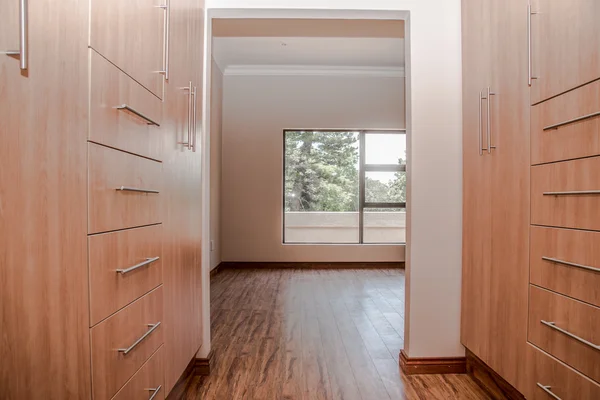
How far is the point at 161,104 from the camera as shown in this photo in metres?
1.51

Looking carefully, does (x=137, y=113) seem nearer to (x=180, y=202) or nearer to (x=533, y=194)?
(x=180, y=202)

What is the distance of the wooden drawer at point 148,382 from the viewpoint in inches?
48.3

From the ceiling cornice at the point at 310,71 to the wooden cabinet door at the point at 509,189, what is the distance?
391 centimetres

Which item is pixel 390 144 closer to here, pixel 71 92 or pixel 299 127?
pixel 299 127

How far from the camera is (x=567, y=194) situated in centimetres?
133

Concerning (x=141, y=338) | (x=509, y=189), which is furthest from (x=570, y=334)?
(x=141, y=338)

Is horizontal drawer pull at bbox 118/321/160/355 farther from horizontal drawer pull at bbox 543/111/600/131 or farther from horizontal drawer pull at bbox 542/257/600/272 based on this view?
horizontal drawer pull at bbox 543/111/600/131

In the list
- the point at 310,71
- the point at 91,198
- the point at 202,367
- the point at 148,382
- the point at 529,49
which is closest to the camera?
the point at 91,198

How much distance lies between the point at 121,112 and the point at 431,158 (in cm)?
155

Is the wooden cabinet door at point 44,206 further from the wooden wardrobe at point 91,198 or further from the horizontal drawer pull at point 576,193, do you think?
the horizontal drawer pull at point 576,193

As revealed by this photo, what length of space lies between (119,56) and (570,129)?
4.42 feet

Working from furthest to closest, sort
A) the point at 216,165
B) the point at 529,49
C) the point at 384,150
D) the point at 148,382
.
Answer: the point at 384,150, the point at 216,165, the point at 529,49, the point at 148,382

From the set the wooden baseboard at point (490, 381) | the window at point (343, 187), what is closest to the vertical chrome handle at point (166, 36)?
the wooden baseboard at point (490, 381)

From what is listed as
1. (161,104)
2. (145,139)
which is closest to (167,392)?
(145,139)
